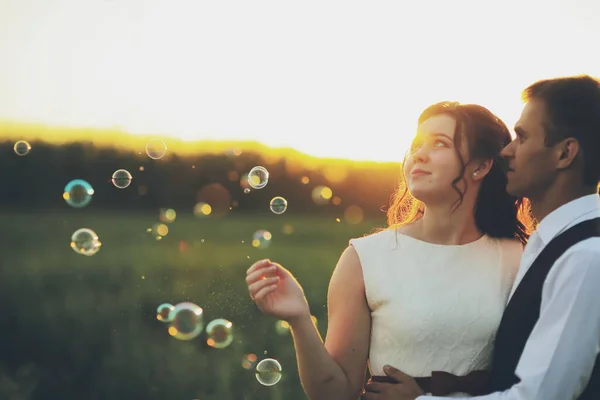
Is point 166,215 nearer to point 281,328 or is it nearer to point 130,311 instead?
point 130,311

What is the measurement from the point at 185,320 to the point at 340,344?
5.02ft

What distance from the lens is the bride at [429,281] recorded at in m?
3.28

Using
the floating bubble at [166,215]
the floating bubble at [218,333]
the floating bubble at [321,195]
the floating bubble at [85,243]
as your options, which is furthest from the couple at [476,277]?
the floating bubble at [166,215]

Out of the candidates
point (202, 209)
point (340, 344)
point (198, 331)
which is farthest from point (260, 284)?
point (202, 209)

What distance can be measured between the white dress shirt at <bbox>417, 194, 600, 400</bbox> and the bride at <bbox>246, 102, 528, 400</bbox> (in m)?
0.64

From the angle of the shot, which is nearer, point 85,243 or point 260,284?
point 260,284

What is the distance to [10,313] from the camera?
37.5 ft

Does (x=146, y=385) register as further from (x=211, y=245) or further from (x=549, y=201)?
(x=211, y=245)

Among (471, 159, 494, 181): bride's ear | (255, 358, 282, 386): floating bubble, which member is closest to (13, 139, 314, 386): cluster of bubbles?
(255, 358, 282, 386): floating bubble

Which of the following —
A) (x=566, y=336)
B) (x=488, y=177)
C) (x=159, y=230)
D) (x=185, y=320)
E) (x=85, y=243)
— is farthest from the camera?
(x=159, y=230)

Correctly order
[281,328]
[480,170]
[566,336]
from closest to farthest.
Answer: [566,336] < [480,170] < [281,328]

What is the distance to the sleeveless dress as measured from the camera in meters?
3.29

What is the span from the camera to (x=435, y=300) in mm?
3348

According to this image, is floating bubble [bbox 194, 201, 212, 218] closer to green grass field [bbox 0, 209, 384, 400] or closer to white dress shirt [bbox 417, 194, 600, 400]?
green grass field [bbox 0, 209, 384, 400]
